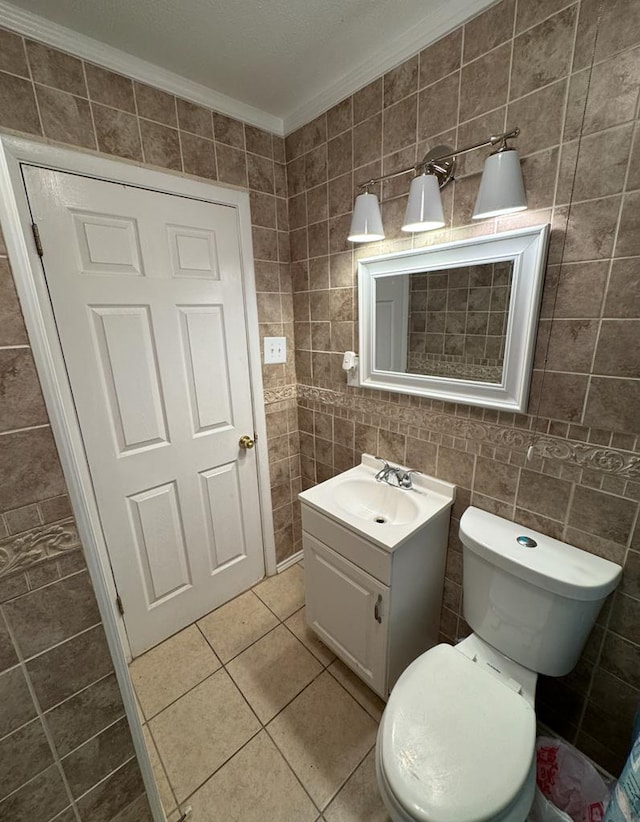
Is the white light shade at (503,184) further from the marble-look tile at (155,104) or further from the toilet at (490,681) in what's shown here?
the marble-look tile at (155,104)

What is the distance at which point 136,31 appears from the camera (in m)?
1.07

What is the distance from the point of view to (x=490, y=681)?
0.98 metres

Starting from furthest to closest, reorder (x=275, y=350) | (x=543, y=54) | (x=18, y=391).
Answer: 1. (x=275, y=350)
2. (x=543, y=54)
3. (x=18, y=391)

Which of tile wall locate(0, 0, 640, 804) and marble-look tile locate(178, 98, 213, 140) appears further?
marble-look tile locate(178, 98, 213, 140)

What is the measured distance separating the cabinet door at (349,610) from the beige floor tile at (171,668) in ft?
1.78

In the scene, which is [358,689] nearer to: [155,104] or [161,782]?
[161,782]

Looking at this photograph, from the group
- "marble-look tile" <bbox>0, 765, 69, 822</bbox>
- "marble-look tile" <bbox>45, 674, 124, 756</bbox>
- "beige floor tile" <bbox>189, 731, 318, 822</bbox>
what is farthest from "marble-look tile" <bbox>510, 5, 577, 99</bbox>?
"beige floor tile" <bbox>189, 731, 318, 822</bbox>

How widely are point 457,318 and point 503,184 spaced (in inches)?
16.2

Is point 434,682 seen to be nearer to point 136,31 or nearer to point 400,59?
point 400,59

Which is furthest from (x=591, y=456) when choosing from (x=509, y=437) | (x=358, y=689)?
(x=358, y=689)

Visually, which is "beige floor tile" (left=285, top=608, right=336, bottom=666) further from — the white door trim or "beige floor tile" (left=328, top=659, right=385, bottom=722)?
the white door trim

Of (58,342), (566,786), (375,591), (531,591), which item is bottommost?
(566,786)

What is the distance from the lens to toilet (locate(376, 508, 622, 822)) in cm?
77

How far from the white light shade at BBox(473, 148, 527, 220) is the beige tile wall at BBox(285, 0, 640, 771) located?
0.26 feet
